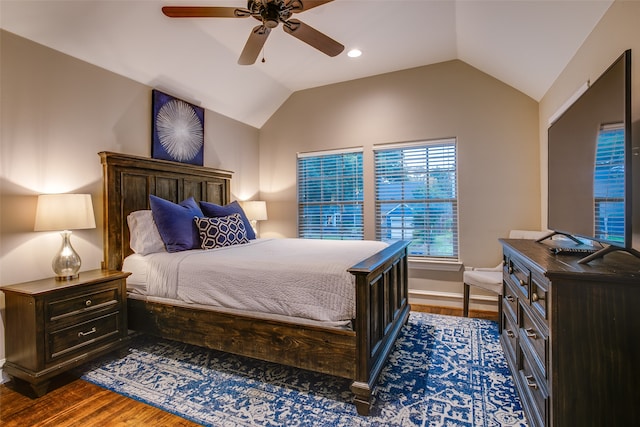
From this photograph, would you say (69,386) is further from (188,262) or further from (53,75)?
(53,75)

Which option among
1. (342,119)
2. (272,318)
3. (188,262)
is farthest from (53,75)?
(342,119)

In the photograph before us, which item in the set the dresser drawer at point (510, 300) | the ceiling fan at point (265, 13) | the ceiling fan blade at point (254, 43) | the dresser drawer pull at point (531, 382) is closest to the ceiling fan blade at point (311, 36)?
the ceiling fan at point (265, 13)

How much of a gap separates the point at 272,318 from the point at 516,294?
1.58 meters

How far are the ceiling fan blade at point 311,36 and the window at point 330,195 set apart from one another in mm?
1964

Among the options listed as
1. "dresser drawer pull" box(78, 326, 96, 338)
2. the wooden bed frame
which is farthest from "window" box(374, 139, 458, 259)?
"dresser drawer pull" box(78, 326, 96, 338)

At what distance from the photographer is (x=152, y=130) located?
324cm

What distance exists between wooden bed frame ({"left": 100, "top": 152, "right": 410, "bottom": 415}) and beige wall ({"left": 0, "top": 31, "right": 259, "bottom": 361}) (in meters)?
0.17

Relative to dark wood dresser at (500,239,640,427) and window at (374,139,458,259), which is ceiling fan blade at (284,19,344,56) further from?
dark wood dresser at (500,239,640,427)

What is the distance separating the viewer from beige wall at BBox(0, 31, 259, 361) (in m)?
2.21

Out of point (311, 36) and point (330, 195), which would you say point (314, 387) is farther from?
point (330, 195)

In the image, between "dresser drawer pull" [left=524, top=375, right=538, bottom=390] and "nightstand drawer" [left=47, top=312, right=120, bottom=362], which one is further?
"nightstand drawer" [left=47, top=312, right=120, bottom=362]

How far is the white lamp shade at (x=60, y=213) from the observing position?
2.17m

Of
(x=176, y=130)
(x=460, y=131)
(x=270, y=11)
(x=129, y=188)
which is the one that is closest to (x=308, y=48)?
(x=270, y=11)

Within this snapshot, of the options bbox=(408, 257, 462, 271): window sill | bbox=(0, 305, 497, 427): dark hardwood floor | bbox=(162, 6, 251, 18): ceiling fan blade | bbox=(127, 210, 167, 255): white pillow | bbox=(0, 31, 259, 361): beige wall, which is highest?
bbox=(162, 6, 251, 18): ceiling fan blade
